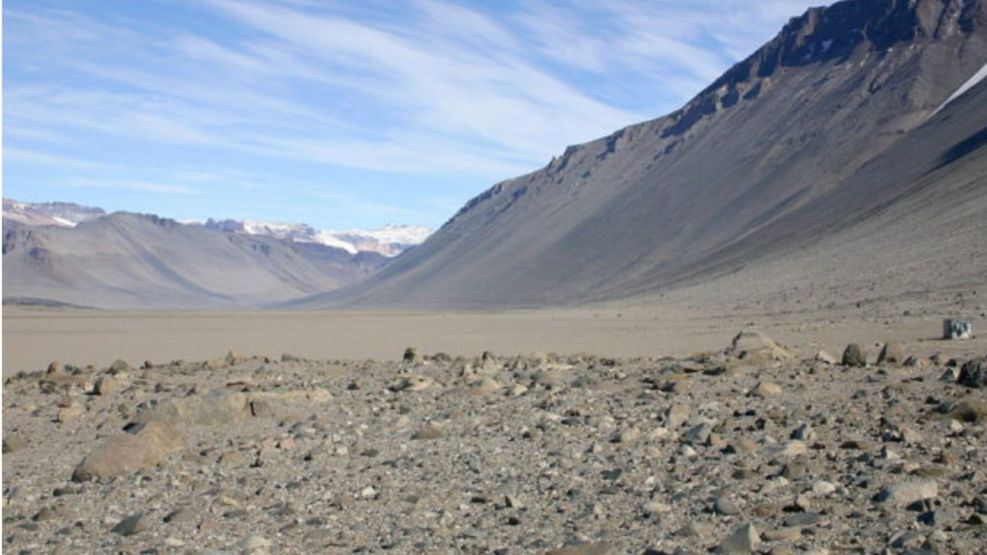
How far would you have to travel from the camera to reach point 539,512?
7066 mm

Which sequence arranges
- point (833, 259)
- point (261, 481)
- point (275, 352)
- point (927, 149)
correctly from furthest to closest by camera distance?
point (927, 149) → point (833, 259) → point (275, 352) → point (261, 481)

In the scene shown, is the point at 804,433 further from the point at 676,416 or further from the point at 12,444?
the point at 12,444

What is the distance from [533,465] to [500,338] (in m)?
25.1

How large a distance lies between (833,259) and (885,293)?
15.0m

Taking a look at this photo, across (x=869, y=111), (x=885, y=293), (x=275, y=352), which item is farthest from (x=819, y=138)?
(x=275, y=352)

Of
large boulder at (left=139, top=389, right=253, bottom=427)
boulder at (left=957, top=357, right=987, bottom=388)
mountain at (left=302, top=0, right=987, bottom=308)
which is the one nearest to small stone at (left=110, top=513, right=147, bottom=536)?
large boulder at (left=139, top=389, right=253, bottom=427)

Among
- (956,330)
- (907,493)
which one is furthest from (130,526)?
(956,330)

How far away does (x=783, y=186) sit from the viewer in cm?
9056

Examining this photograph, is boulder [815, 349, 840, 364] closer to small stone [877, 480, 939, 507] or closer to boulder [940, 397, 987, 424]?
boulder [940, 397, 987, 424]

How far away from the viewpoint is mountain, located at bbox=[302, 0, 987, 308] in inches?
2186

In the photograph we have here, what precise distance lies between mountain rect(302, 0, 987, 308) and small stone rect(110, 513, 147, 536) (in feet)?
107

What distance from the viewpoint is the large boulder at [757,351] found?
13656mm

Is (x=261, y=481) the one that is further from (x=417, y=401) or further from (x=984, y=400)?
(x=984, y=400)

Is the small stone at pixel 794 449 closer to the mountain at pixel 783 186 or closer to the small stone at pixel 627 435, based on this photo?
the small stone at pixel 627 435
